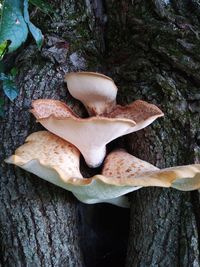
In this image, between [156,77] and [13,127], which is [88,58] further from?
[13,127]

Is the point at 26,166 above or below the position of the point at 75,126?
below

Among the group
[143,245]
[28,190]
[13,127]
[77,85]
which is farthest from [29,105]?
[143,245]

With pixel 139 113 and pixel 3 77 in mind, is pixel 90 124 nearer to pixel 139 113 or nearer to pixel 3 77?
pixel 139 113

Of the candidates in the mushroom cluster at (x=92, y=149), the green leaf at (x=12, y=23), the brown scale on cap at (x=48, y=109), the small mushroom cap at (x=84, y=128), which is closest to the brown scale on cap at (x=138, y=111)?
the mushroom cluster at (x=92, y=149)

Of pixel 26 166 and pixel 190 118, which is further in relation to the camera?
pixel 190 118

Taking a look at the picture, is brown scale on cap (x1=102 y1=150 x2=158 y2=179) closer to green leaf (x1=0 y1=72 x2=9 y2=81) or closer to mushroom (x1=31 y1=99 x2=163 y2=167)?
mushroom (x1=31 y1=99 x2=163 y2=167)

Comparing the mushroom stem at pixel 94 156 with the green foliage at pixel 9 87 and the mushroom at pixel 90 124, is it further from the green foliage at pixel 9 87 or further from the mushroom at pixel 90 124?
the green foliage at pixel 9 87

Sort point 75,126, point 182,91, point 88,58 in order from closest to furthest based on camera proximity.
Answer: point 75,126 < point 182,91 < point 88,58

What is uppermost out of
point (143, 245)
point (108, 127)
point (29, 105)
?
point (29, 105)
